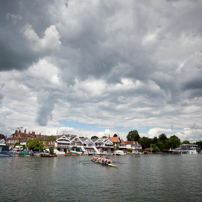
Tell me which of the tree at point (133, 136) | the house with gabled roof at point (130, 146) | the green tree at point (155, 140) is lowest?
the house with gabled roof at point (130, 146)

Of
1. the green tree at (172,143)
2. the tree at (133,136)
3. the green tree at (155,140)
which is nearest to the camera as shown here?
the tree at (133,136)

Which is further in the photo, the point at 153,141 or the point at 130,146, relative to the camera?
the point at 153,141

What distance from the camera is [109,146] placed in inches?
5236

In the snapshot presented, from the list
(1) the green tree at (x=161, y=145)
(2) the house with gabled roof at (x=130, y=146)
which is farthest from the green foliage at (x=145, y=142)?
(2) the house with gabled roof at (x=130, y=146)

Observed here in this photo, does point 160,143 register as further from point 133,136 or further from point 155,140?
point 133,136

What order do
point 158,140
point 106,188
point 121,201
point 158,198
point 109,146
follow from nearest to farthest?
point 121,201 < point 158,198 < point 106,188 < point 109,146 < point 158,140

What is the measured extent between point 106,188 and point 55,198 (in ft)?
23.6

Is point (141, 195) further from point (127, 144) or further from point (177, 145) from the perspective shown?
point (177, 145)

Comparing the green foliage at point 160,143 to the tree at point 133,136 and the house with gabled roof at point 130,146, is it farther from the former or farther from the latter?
the house with gabled roof at point 130,146

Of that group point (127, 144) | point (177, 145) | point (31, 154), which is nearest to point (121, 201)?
point (31, 154)

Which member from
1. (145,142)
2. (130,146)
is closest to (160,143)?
(145,142)

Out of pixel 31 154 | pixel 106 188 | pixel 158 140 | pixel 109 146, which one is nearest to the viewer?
pixel 106 188

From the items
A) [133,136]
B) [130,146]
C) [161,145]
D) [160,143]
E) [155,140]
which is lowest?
[130,146]

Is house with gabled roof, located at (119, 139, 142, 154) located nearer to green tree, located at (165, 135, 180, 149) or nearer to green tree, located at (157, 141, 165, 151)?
green tree, located at (157, 141, 165, 151)
